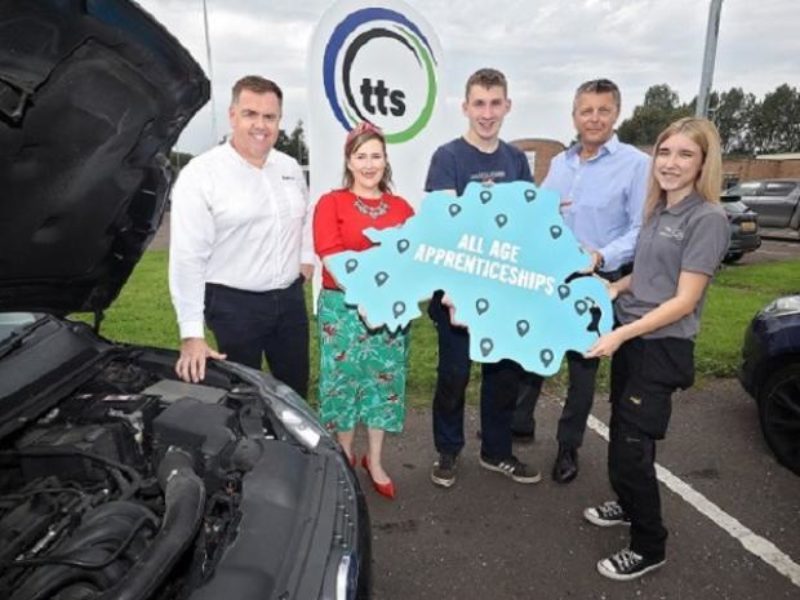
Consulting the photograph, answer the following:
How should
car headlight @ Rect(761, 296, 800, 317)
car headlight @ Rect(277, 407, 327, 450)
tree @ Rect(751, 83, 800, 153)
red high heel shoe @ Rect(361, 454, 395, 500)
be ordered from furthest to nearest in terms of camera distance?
tree @ Rect(751, 83, 800, 153) → car headlight @ Rect(761, 296, 800, 317) → red high heel shoe @ Rect(361, 454, 395, 500) → car headlight @ Rect(277, 407, 327, 450)

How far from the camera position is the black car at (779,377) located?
3482 mm

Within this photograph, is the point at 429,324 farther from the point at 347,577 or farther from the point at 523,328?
the point at 347,577

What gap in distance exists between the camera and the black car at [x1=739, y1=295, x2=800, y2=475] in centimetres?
348

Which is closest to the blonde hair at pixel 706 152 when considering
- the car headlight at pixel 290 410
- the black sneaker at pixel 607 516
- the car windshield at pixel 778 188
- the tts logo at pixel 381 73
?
the black sneaker at pixel 607 516

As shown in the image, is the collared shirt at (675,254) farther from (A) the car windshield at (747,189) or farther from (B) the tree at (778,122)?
(B) the tree at (778,122)

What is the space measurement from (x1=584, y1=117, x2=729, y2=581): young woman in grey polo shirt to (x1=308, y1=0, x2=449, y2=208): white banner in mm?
A: 3074

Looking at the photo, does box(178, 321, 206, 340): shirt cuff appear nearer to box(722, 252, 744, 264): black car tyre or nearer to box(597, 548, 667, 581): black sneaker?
box(597, 548, 667, 581): black sneaker

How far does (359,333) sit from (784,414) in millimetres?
2650

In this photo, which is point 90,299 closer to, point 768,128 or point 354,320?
point 354,320

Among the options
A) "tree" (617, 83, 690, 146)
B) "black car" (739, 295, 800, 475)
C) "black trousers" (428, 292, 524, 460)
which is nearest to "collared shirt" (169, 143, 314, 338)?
"black trousers" (428, 292, 524, 460)

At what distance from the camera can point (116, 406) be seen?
218 cm

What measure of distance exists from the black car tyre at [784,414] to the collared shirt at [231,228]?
116 inches

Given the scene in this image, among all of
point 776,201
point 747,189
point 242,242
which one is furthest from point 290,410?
point 747,189

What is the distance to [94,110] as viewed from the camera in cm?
199
